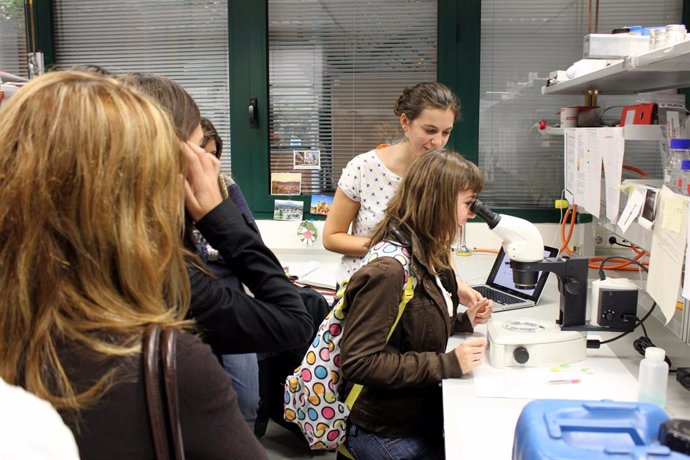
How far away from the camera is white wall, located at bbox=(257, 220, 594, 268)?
327cm

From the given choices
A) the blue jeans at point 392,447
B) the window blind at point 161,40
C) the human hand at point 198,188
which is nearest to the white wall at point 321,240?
the window blind at point 161,40

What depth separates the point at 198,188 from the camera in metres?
1.16

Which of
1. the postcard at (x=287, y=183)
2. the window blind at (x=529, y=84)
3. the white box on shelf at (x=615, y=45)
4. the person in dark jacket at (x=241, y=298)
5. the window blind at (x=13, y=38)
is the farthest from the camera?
the window blind at (x=13, y=38)

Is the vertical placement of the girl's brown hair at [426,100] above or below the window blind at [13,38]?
below

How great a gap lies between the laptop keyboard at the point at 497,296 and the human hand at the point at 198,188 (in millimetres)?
1599

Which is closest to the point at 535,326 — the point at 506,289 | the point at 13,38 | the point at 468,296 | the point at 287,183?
the point at 468,296

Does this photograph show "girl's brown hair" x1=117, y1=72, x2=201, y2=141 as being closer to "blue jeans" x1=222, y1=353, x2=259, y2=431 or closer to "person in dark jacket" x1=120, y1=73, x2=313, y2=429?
"person in dark jacket" x1=120, y1=73, x2=313, y2=429

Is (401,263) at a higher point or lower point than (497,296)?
higher

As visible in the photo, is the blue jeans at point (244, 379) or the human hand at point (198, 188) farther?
the blue jeans at point (244, 379)

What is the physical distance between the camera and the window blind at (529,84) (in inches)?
135

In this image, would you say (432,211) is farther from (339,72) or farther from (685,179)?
(339,72)

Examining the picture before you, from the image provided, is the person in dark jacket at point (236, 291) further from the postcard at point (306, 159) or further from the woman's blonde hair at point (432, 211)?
the postcard at point (306, 159)

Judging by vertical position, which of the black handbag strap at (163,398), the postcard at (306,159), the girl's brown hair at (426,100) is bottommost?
the black handbag strap at (163,398)

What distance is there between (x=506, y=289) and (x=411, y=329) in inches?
41.2
